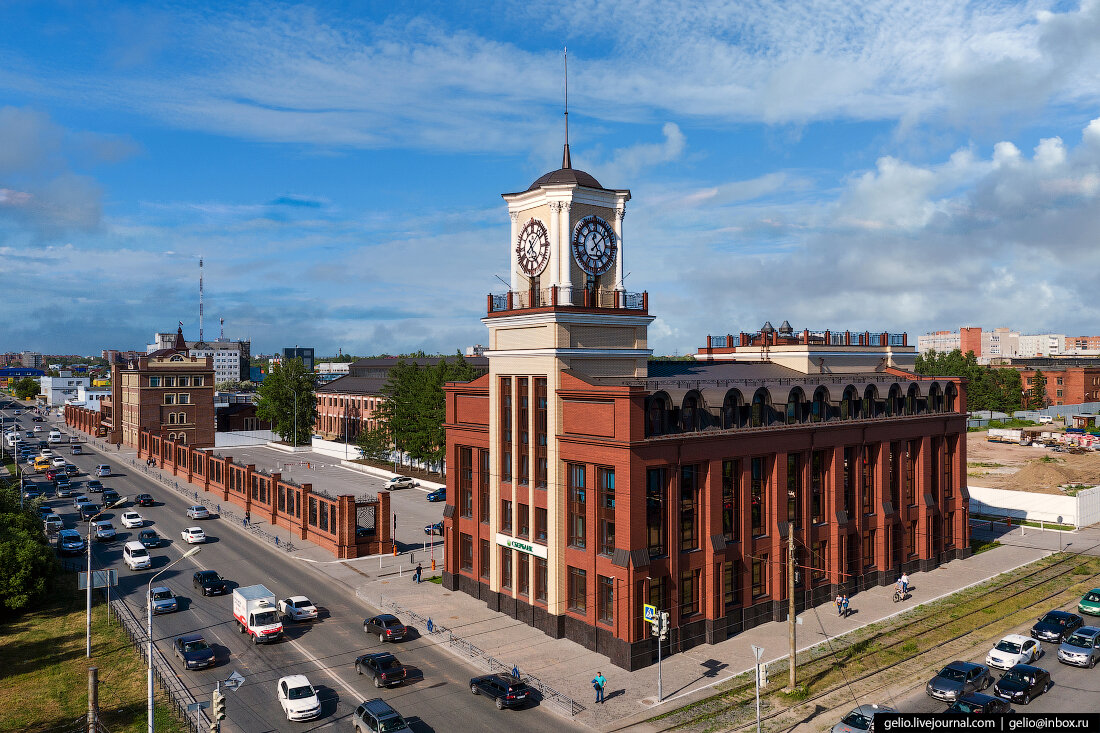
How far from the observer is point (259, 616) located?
40875mm

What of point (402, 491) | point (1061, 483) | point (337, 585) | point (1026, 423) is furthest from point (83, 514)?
point (1026, 423)

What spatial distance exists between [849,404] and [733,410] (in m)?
12.3

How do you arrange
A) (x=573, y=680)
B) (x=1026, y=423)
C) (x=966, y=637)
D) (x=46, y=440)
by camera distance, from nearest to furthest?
(x=573, y=680), (x=966, y=637), (x=46, y=440), (x=1026, y=423)

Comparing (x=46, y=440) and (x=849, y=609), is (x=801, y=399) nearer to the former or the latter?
(x=849, y=609)

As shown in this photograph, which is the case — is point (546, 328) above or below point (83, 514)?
above

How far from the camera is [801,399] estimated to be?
4597 centimetres

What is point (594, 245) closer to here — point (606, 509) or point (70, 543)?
point (606, 509)

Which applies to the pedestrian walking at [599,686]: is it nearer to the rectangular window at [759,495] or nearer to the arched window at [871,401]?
the rectangular window at [759,495]

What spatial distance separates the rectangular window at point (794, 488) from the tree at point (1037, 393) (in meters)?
164

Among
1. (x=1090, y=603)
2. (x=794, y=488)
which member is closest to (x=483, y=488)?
(x=794, y=488)

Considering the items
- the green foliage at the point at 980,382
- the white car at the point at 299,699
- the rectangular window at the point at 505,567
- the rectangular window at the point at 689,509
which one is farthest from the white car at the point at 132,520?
the green foliage at the point at 980,382

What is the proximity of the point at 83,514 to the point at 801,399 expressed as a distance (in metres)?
73.3

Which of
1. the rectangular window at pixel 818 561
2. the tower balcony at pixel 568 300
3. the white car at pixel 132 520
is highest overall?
the tower balcony at pixel 568 300

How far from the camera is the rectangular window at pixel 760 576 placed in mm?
42562
